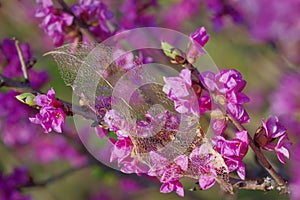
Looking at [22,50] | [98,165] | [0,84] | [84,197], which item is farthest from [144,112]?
[84,197]

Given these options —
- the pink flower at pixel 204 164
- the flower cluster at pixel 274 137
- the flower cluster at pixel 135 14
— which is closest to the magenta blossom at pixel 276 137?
the flower cluster at pixel 274 137

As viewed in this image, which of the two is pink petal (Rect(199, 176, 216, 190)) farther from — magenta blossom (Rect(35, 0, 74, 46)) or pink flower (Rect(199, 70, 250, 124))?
magenta blossom (Rect(35, 0, 74, 46))

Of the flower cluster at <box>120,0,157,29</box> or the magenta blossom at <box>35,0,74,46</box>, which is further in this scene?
the flower cluster at <box>120,0,157,29</box>

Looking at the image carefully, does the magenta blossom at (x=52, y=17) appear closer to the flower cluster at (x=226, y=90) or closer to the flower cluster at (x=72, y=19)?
the flower cluster at (x=72, y=19)

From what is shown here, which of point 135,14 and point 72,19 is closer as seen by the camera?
point 72,19

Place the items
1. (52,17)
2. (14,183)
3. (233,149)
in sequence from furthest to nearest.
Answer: (14,183) → (52,17) → (233,149)

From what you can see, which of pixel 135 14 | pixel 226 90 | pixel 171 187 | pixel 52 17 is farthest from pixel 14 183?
pixel 226 90

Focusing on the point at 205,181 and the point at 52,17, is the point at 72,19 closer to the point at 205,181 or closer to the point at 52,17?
the point at 52,17

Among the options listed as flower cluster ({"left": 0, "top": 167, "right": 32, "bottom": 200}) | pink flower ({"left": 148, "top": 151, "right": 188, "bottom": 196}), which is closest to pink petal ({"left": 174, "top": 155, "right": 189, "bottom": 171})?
pink flower ({"left": 148, "top": 151, "right": 188, "bottom": 196})
